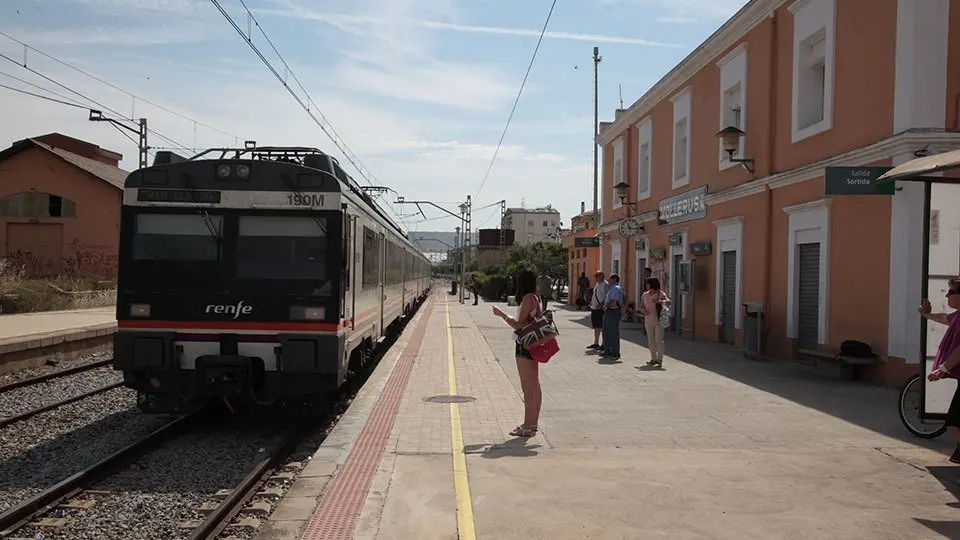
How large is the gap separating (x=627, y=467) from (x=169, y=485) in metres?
3.87

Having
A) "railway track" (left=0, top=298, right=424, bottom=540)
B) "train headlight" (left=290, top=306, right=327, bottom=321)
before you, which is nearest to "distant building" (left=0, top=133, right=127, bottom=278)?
"railway track" (left=0, top=298, right=424, bottom=540)

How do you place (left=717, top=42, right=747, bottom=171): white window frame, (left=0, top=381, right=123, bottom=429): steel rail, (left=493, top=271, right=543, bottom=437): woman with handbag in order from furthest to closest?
(left=717, top=42, right=747, bottom=171): white window frame < (left=0, top=381, right=123, bottom=429): steel rail < (left=493, top=271, right=543, bottom=437): woman with handbag

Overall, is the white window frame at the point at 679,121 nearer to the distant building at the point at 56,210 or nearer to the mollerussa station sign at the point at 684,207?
the mollerussa station sign at the point at 684,207

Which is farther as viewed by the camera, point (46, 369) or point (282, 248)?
point (46, 369)

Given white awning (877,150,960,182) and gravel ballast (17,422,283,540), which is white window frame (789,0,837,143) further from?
gravel ballast (17,422,283,540)

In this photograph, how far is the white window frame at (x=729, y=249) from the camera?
17.1 meters

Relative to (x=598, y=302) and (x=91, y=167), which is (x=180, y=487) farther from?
(x=91, y=167)

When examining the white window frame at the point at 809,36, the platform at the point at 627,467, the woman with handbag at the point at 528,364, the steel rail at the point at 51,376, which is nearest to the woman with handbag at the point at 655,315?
the platform at the point at 627,467

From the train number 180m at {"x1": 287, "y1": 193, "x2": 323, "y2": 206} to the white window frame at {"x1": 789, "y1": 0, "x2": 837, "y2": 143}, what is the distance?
9086 mm

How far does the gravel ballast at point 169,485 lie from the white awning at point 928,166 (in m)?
6.41

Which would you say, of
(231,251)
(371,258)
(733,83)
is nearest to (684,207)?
(733,83)

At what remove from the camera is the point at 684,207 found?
20375 millimetres

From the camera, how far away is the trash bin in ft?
48.3

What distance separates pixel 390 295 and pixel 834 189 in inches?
338
